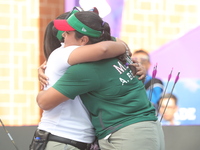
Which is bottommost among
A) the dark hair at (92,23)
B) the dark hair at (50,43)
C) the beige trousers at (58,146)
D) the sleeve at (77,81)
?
the beige trousers at (58,146)

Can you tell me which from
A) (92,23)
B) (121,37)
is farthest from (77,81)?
(121,37)

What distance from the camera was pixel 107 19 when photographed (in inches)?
209

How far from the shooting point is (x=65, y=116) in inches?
94.9

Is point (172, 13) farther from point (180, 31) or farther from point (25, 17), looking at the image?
point (25, 17)

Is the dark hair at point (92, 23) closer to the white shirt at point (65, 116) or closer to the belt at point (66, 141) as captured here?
the white shirt at point (65, 116)

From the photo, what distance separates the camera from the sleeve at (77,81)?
2309mm

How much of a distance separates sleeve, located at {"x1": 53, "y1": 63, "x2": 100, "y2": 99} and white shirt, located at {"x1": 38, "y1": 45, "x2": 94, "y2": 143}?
74 mm

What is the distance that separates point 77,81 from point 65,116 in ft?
0.79

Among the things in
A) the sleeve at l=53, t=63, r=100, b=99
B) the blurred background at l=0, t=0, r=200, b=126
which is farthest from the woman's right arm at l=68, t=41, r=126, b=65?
the blurred background at l=0, t=0, r=200, b=126

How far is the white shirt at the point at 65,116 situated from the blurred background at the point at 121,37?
108 inches

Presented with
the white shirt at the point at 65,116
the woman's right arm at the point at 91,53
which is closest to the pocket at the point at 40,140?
the white shirt at the point at 65,116

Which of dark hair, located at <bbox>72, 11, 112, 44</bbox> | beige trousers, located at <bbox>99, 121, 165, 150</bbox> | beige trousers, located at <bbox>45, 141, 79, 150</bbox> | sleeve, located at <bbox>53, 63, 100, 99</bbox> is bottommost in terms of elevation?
beige trousers, located at <bbox>45, 141, 79, 150</bbox>

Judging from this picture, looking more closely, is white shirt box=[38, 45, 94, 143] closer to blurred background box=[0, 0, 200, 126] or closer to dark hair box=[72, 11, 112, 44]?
dark hair box=[72, 11, 112, 44]

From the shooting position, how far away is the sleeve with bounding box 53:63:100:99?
7.57 ft
